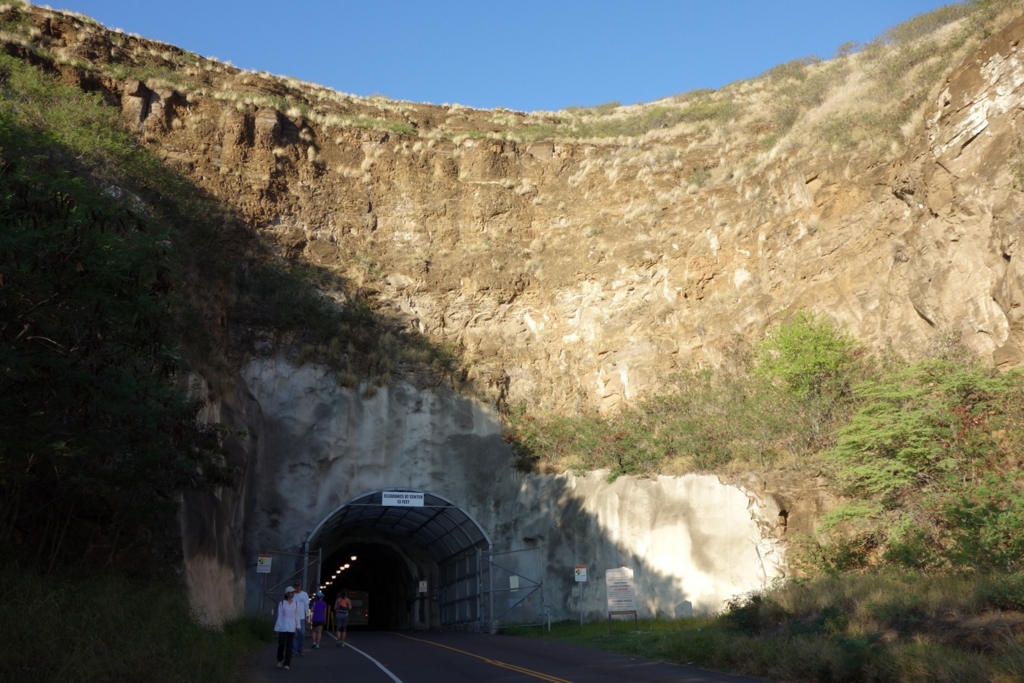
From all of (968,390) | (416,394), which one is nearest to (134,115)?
(416,394)

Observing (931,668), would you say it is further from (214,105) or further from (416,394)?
(214,105)

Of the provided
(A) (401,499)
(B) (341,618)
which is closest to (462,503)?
(A) (401,499)

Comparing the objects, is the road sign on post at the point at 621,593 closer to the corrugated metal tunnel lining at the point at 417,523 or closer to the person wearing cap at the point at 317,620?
the person wearing cap at the point at 317,620

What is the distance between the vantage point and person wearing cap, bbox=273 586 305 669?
627 inches

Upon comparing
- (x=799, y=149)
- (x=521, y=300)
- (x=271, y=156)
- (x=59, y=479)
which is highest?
(x=271, y=156)

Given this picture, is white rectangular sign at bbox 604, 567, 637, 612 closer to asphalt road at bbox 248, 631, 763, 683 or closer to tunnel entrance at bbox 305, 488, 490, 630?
asphalt road at bbox 248, 631, 763, 683

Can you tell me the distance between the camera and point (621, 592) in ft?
74.9

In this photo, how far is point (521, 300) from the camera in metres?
39.7

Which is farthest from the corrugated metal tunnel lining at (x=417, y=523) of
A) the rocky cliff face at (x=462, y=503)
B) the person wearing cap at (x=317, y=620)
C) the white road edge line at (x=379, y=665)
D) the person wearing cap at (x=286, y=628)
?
the person wearing cap at (x=286, y=628)

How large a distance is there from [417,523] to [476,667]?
2331 centimetres

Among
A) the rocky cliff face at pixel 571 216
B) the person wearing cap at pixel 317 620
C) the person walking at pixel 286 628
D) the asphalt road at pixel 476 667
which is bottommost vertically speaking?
the asphalt road at pixel 476 667

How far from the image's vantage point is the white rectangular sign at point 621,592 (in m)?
22.7

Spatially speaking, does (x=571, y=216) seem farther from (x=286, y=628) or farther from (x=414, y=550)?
(x=286, y=628)

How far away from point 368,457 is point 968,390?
22.4m
